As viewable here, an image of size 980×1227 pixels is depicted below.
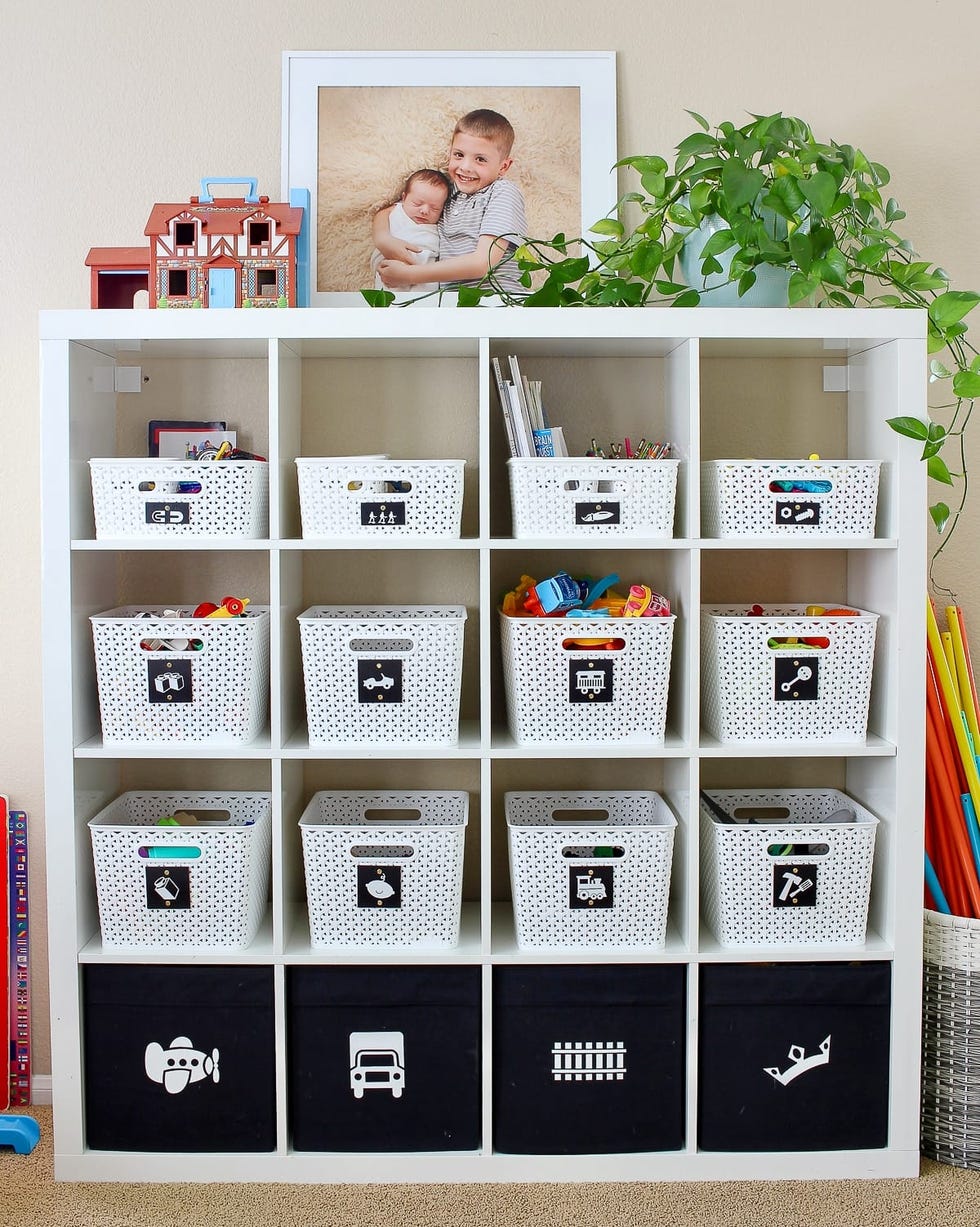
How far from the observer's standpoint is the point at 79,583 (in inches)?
73.7

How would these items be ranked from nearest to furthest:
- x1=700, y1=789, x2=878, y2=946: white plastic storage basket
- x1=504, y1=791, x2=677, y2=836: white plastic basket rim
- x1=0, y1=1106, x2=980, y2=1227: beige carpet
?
x1=0, y1=1106, x2=980, y2=1227: beige carpet
x1=700, y1=789, x2=878, y2=946: white plastic storage basket
x1=504, y1=791, x2=677, y2=836: white plastic basket rim

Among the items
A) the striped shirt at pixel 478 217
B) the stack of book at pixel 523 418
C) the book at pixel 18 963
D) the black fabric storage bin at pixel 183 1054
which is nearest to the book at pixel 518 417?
the stack of book at pixel 523 418

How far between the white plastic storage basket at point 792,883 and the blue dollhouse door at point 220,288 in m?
1.31

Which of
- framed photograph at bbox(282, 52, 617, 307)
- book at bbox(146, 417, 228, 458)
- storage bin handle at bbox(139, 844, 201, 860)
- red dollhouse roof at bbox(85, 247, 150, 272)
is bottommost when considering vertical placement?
storage bin handle at bbox(139, 844, 201, 860)

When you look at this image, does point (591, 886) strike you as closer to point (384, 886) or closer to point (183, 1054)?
point (384, 886)

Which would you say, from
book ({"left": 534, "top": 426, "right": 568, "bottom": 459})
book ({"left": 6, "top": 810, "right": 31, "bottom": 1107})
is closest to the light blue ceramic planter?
book ({"left": 534, "top": 426, "right": 568, "bottom": 459})

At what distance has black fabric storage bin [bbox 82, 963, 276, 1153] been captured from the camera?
1854mm

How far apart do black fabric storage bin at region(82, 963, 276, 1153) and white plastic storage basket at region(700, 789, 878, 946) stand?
0.83m

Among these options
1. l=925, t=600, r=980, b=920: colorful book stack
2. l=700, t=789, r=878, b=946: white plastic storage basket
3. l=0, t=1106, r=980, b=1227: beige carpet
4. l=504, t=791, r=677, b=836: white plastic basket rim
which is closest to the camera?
l=0, t=1106, r=980, b=1227: beige carpet

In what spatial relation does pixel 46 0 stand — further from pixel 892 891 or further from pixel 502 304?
pixel 892 891

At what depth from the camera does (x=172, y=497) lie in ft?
5.98

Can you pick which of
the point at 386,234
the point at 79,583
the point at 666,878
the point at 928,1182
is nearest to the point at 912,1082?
the point at 928,1182

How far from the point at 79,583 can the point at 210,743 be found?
371 mm

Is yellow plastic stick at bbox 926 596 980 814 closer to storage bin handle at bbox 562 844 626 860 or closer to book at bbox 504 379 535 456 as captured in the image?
storage bin handle at bbox 562 844 626 860
